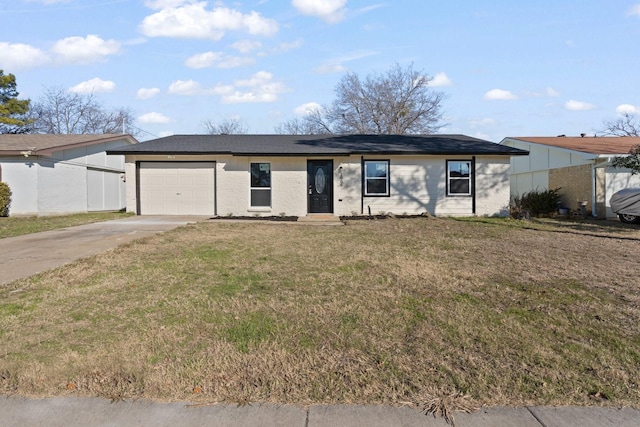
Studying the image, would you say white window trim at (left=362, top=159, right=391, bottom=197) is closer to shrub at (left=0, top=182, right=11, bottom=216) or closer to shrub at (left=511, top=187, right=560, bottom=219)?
shrub at (left=511, top=187, right=560, bottom=219)

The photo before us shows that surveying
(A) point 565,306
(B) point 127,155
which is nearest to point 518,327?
(A) point 565,306

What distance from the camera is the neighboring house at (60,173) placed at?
694 inches

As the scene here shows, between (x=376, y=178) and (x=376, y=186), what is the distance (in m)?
0.31

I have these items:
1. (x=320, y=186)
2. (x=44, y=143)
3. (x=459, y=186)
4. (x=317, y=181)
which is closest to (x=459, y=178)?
(x=459, y=186)

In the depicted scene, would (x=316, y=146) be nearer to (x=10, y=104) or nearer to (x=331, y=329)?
(x=331, y=329)

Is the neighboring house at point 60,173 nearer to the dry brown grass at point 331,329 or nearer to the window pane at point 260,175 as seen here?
the window pane at point 260,175

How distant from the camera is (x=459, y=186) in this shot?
54.0 ft

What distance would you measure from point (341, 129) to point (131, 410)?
36926mm

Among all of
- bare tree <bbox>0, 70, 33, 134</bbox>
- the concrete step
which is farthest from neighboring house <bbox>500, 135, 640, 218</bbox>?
bare tree <bbox>0, 70, 33, 134</bbox>

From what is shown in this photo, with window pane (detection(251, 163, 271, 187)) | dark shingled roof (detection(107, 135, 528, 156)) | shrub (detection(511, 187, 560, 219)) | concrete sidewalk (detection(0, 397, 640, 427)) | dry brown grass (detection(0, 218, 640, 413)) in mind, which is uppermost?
dark shingled roof (detection(107, 135, 528, 156))

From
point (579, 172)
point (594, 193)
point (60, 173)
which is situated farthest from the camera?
point (60, 173)

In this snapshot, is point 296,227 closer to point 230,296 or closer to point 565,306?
point 230,296

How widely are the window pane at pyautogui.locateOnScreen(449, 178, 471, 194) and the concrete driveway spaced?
10094 mm

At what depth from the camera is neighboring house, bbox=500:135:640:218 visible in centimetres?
1667
